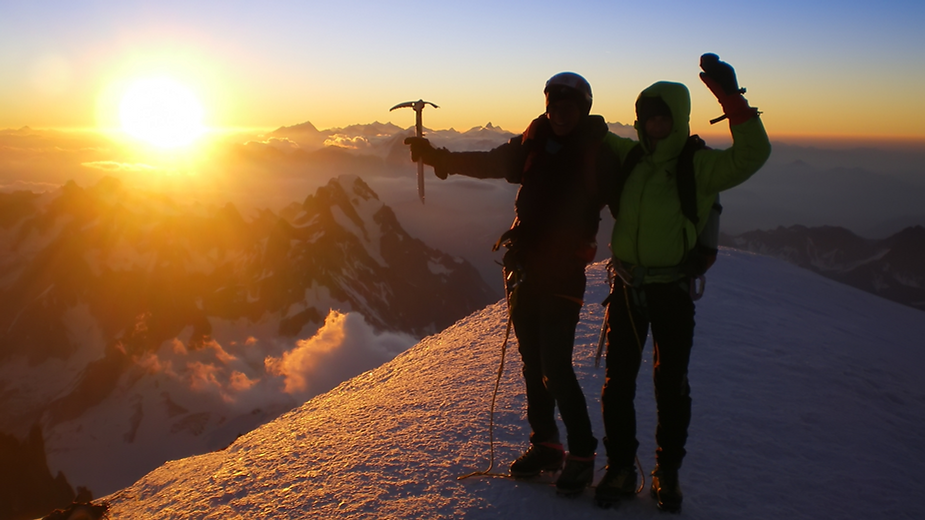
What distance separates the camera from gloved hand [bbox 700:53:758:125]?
3422 millimetres

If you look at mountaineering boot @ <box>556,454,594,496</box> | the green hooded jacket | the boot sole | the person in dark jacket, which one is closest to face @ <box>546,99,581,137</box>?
the person in dark jacket

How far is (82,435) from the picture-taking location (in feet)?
448

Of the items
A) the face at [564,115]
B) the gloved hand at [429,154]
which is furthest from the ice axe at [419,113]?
the face at [564,115]

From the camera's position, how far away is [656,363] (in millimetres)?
4055

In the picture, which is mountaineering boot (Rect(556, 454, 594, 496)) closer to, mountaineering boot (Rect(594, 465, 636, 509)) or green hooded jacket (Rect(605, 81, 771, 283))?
mountaineering boot (Rect(594, 465, 636, 509))

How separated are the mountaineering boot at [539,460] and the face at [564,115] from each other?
2510 mm

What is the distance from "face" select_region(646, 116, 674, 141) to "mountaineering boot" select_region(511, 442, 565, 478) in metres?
2.56

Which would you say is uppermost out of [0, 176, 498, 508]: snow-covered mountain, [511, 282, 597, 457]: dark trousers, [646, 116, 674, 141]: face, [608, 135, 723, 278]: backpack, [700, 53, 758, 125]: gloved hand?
[700, 53, 758, 125]: gloved hand

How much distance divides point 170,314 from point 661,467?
192229mm

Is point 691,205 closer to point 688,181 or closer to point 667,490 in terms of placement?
point 688,181

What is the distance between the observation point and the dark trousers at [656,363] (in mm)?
3873

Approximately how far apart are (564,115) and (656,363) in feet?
6.26

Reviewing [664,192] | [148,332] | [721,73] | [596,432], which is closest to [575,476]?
[596,432]

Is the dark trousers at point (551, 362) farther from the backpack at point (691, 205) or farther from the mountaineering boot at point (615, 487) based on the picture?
the backpack at point (691, 205)
